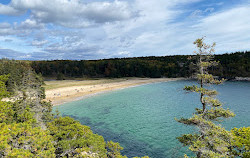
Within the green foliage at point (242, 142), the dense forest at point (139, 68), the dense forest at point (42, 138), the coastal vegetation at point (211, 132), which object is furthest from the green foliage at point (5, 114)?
the dense forest at point (139, 68)

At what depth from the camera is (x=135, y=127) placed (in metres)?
32.8

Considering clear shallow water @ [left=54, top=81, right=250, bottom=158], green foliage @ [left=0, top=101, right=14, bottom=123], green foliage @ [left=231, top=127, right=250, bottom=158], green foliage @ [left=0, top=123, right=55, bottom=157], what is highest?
green foliage @ [left=0, top=101, right=14, bottom=123]

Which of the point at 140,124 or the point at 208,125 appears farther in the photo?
the point at 140,124

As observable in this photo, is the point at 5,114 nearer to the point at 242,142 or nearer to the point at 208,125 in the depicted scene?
the point at 208,125

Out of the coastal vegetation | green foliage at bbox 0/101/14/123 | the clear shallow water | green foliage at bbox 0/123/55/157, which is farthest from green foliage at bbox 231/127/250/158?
green foliage at bbox 0/101/14/123

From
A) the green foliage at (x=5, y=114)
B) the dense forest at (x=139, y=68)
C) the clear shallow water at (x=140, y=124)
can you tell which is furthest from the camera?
the dense forest at (x=139, y=68)

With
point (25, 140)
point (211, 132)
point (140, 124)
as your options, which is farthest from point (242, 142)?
point (140, 124)

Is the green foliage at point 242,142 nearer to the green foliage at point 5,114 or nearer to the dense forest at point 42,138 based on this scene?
the dense forest at point 42,138

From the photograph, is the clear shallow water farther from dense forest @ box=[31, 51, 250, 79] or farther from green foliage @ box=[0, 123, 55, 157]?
dense forest @ box=[31, 51, 250, 79]

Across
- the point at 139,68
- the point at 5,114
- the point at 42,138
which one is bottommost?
the point at 42,138

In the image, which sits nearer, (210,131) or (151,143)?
(210,131)

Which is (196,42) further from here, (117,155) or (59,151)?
(59,151)

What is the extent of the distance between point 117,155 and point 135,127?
60.4ft

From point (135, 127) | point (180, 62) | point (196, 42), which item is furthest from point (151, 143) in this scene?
point (180, 62)
